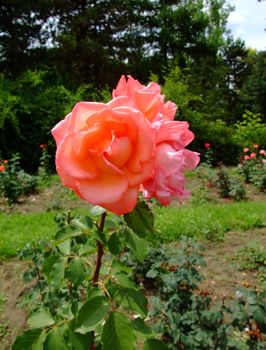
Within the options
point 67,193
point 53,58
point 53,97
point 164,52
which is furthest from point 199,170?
point 164,52

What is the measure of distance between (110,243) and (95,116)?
357mm

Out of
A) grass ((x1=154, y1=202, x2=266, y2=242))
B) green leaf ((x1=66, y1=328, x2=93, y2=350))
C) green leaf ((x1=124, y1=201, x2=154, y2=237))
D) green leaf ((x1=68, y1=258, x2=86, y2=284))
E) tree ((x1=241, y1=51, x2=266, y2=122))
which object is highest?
green leaf ((x1=124, y1=201, x2=154, y2=237))

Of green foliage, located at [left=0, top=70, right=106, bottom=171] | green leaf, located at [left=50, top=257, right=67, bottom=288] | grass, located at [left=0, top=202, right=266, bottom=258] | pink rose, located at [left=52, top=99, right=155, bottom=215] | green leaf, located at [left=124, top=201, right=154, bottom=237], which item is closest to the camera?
pink rose, located at [left=52, top=99, right=155, bottom=215]

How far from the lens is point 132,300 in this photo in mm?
942

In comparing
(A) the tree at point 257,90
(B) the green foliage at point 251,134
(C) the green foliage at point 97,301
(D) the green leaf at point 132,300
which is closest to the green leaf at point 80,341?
(C) the green foliage at point 97,301

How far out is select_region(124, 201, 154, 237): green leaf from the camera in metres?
0.84

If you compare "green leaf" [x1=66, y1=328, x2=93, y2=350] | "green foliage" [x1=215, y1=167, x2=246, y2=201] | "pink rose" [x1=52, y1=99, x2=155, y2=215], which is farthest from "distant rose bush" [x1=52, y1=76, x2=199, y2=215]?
"green foliage" [x1=215, y1=167, x2=246, y2=201]

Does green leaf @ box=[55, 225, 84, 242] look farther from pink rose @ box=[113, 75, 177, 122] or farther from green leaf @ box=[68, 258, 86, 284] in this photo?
pink rose @ box=[113, 75, 177, 122]

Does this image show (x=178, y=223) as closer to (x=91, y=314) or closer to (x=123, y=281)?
(x=123, y=281)

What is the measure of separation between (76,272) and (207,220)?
4.20 meters

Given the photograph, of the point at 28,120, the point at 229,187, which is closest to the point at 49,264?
the point at 229,187

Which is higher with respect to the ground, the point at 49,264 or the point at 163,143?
the point at 163,143

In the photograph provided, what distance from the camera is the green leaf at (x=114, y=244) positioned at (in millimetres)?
982

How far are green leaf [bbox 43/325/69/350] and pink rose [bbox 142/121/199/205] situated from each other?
422 mm
